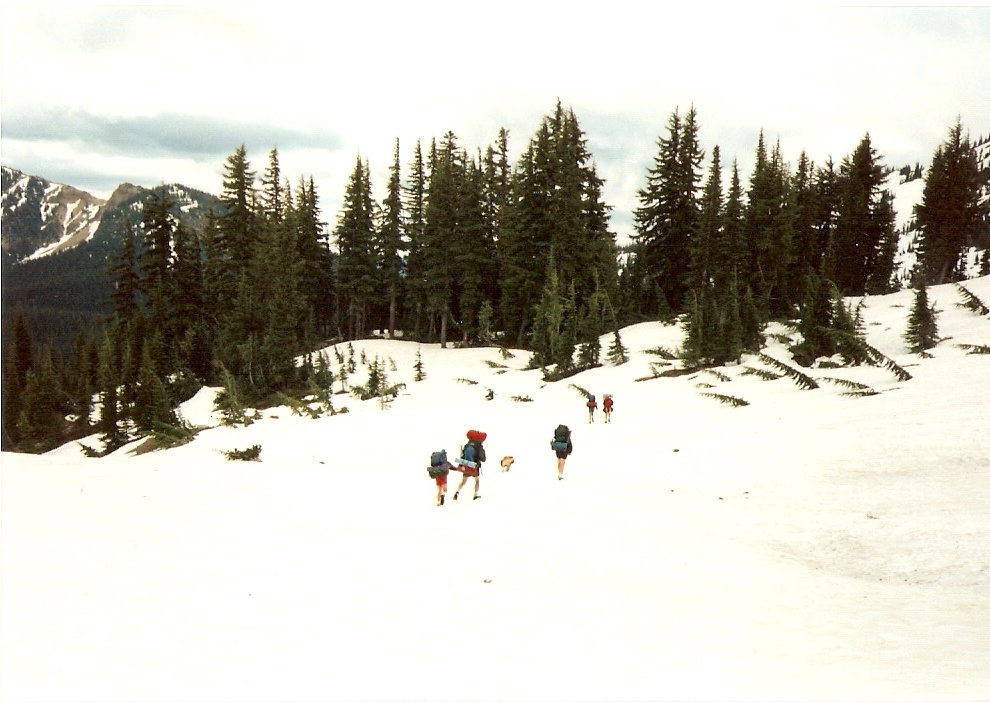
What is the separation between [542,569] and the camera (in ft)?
27.8

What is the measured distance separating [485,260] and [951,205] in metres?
38.1

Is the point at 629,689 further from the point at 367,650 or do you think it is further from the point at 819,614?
the point at 819,614

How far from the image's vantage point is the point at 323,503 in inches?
467

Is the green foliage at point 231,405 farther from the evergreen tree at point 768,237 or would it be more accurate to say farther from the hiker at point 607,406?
the evergreen tree at point 768,237

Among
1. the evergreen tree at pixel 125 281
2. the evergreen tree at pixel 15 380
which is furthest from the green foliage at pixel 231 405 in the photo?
the evergreen tree at pixel 125 281

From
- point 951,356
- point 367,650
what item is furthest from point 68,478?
point 951,356

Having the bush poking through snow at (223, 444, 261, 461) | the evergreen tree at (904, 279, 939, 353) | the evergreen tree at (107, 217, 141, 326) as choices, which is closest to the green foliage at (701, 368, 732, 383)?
the evergreen tree at (904, 279, 939, 353)

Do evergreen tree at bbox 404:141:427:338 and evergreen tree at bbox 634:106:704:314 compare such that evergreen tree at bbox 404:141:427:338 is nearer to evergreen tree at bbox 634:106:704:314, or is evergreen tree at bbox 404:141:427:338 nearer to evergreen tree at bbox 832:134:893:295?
evergreen tree at bbox 634:106:704:314

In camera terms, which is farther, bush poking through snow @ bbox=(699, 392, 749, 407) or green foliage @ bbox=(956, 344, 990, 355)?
bush poking through snow @ bbox=(699, 392, 749, 407)

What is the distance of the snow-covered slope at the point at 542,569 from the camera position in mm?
5359

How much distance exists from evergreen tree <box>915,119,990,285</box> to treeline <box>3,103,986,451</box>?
161mm

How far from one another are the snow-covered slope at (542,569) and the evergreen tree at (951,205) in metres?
35.7

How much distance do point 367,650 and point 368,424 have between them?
61.5 ft

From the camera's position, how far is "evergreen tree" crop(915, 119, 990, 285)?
1750 inches
